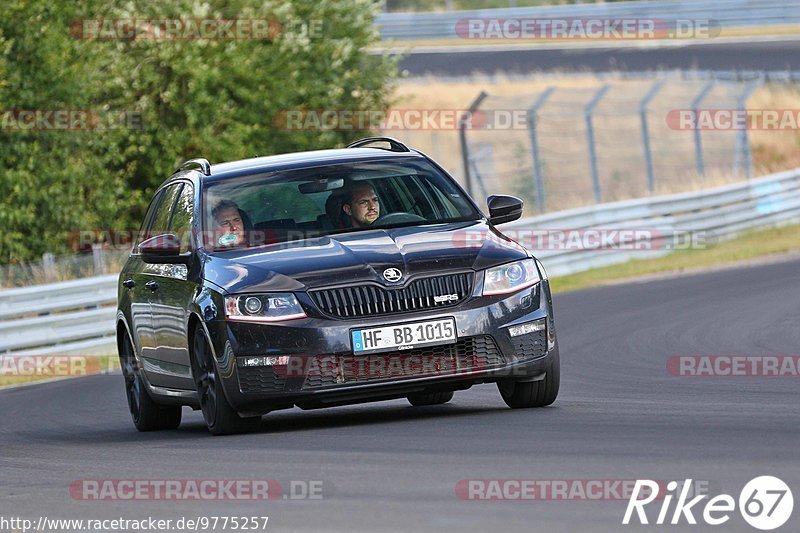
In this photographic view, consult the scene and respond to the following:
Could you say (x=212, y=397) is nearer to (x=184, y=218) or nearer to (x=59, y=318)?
(x=184, y=218)

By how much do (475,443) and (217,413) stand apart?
1924 millimetres

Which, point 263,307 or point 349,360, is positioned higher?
point 263,307

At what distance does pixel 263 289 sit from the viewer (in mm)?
8945

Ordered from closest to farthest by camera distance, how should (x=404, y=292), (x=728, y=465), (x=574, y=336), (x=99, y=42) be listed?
(x=728, y=465), (x=404, y=292), (x=574, y=336), (x=99, y=42)

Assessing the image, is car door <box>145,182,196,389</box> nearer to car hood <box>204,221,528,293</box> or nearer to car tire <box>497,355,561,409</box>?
car hood <box>204,221,528,293</box>

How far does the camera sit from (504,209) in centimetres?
1016

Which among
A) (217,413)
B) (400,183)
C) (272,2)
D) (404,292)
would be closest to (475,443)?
(404,292)

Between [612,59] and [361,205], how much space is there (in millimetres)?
38364

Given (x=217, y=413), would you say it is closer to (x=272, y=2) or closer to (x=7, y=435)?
(x=7, y=435)

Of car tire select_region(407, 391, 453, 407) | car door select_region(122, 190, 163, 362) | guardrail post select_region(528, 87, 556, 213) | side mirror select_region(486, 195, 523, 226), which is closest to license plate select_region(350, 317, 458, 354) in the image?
side mirror select_region(486, 195, 523, 226)

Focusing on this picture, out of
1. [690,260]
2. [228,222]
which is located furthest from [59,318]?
[228,222]

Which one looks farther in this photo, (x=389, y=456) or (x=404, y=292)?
(x=404, y=292)

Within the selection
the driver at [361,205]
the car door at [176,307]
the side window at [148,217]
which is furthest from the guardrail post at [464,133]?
the driver at [361,205]

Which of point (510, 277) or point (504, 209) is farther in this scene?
point (504, 209)
